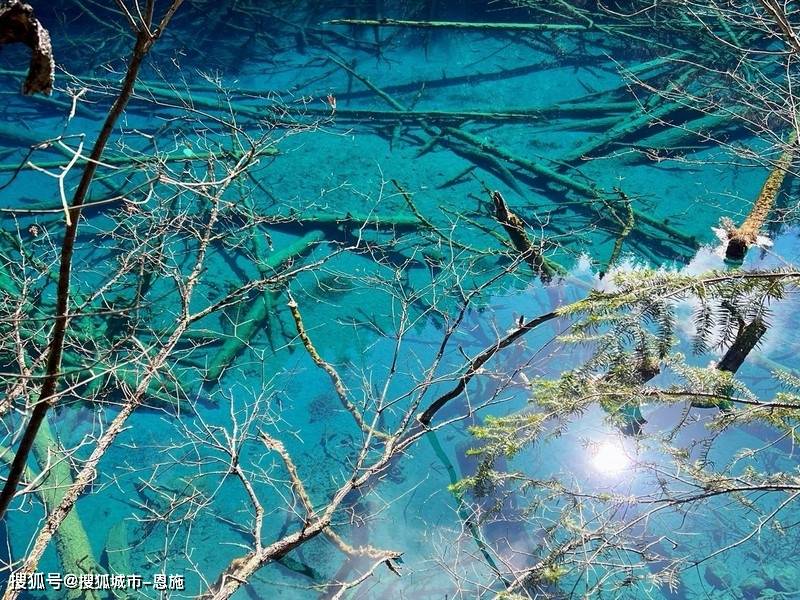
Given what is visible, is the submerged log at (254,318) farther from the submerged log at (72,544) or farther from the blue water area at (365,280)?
the submerged log at (72,544)

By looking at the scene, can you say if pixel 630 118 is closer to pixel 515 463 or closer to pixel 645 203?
pixel 645 203

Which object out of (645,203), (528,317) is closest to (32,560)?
(528,317)

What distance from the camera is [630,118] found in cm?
505

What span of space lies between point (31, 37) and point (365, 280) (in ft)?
10.0

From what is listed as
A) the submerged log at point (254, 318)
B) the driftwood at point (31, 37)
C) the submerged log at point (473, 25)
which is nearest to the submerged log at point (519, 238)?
the submerged log at point (254, 318)

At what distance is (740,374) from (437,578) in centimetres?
212

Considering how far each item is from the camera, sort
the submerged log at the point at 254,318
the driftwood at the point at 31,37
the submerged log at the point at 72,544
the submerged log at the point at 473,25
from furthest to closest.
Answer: the submerged log at the point at 473,25 < the submerged log at the point at 254,318 < the submerged log at the point at 72,544 < the driftwood at the point at 31,37

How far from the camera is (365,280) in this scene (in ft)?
13.5

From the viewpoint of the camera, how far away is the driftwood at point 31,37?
1.06 metres

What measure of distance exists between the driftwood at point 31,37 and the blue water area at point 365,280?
1146mm

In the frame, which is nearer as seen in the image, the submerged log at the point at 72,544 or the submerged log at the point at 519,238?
the submerged log at the point at 72,544

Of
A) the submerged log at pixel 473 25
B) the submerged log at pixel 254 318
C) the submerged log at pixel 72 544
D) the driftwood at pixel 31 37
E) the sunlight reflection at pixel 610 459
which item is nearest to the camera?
the driftwood at pixel 31 37

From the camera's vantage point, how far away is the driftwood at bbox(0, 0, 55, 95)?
3.49 ft

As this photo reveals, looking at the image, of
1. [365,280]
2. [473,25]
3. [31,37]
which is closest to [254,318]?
[365,280]
